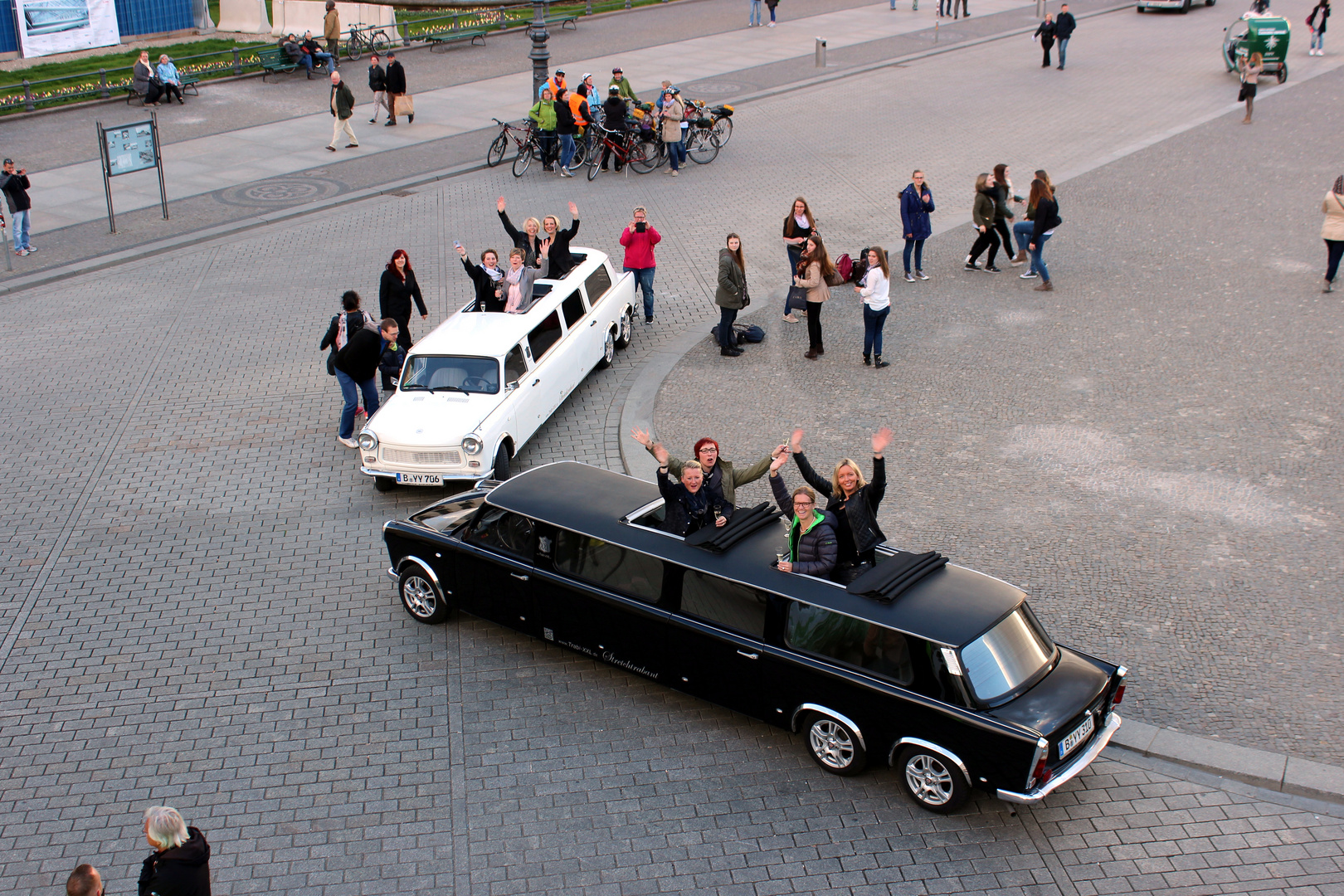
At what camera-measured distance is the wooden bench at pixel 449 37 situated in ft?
108

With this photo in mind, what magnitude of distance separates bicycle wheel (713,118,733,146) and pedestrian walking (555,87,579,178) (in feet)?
9.53

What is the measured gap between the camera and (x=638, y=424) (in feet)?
40.5

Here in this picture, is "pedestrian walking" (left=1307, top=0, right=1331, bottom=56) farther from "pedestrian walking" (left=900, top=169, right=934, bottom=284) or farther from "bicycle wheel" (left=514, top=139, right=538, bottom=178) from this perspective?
"bicycle wheel" (left=514, top=139, right=538, bottom=178)

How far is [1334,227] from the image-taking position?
15.0 metres

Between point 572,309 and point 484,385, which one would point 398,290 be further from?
point 484,385

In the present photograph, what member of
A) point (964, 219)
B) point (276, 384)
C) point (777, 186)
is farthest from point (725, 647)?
point (777, 186)

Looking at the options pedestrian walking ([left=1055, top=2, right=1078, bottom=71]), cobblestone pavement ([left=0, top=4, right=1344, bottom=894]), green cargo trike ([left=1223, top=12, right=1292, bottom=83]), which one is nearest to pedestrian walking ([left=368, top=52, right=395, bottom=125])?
cobblestone pavement ([left=0, top=4, right=1344, bottom=894])

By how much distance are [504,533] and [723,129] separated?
1656 cm

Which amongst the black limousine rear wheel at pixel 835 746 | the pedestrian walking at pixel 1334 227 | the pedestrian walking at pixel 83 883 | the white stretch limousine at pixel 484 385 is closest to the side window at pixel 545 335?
the white stretch limousine at pixel 484 385

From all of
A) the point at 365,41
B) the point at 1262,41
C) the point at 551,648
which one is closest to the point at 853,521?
the point at 551,648

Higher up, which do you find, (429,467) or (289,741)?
(429,467)

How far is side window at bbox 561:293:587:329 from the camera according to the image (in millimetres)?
12982

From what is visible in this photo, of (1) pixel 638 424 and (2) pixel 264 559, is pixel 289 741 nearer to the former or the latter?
(2) pixel 264 559

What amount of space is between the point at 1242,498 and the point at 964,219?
9.43 meters
